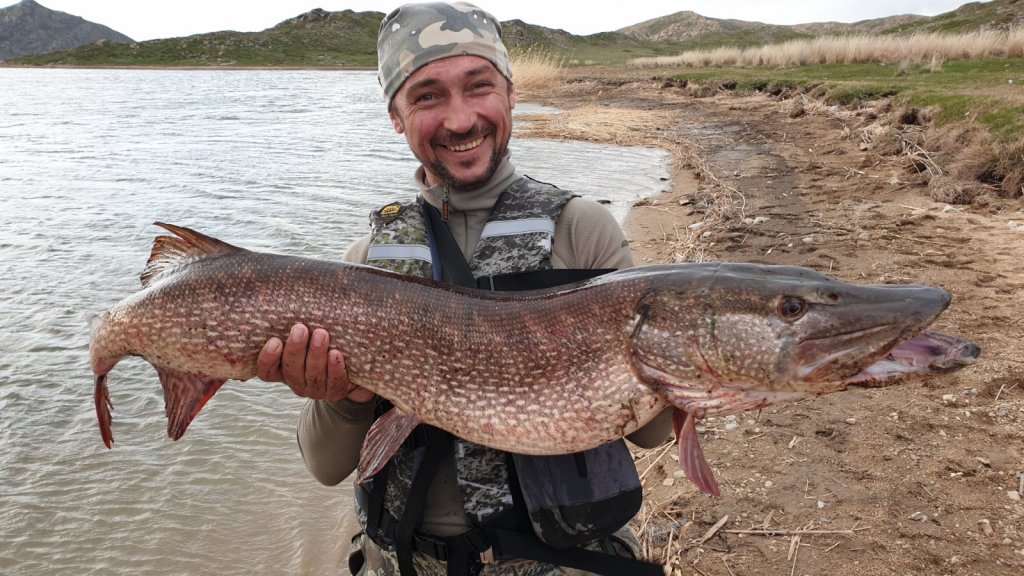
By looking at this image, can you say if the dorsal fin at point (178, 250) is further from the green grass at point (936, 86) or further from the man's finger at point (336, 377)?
the green grass at point (936, 86)

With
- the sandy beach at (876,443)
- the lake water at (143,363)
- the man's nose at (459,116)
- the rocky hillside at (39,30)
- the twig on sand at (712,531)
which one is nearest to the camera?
the man's nose at (459,116)

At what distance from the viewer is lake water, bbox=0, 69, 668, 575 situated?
11.8 feet

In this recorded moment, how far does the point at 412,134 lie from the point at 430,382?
0.93 m

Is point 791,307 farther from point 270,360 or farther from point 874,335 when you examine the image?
point 270,360

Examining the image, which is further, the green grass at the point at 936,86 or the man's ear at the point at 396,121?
the green grass at the point at 936,86

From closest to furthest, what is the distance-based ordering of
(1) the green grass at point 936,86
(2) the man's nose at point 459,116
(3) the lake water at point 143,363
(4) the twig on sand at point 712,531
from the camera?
(2) the man's nose at point 459,116, (4) the twig on sand at point 712,531, (3) the lake water at point 143,363, (1) the green grass at point 936,86

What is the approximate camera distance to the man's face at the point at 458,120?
2.37 m

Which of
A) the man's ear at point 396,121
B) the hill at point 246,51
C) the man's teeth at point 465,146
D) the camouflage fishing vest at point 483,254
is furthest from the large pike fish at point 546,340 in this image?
the hill at point 246,51

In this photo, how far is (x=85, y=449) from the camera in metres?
4.34

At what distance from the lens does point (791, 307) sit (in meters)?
1.86

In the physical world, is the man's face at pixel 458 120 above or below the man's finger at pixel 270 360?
above

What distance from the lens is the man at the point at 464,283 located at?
81.3 inches

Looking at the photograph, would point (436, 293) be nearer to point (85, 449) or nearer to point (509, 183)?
point (509, 183)

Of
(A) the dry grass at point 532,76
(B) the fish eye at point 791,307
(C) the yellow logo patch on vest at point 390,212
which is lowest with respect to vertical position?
(B) the fish eye at point 791,307
